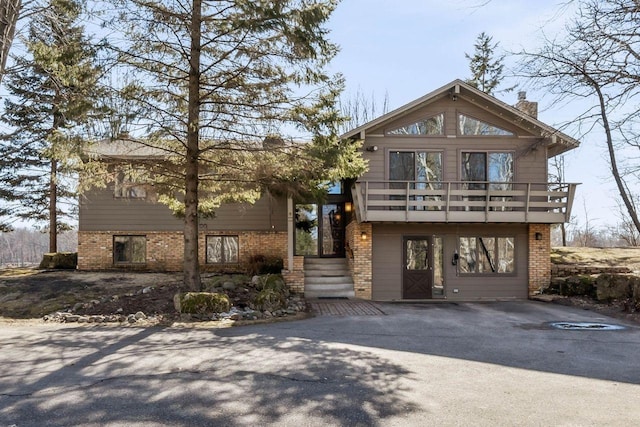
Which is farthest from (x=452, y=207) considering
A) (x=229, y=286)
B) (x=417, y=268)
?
(x=229, y=286)

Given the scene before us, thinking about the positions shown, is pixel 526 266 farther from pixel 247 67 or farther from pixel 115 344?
pixel 115 344

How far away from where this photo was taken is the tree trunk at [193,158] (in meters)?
9.55

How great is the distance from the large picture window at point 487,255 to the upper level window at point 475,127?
3.40 m

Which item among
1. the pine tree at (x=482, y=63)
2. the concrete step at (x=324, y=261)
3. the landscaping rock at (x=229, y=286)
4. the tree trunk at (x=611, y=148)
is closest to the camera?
the tree trunk at (x=611, y=148)

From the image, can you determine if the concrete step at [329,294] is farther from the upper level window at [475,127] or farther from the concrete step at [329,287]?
the upper level window at [475,127]

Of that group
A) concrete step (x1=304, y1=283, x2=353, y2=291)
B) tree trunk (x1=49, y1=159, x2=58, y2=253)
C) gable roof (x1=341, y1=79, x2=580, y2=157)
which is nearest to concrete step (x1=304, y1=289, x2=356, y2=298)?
concrete step (x1=304, y1=283, x2=353, y2=291)

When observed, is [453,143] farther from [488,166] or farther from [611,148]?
[611,148]

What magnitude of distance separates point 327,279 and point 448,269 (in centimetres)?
388

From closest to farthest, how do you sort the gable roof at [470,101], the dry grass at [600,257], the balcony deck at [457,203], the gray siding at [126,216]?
the balcony deck at [457,203]
the gable roof at [470,101]
the dry grass at [600,257]
the gray siding at [126,216]

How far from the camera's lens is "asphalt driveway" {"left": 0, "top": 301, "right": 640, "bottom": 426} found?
421cm

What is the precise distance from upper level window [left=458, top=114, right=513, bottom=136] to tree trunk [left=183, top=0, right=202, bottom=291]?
8507 mm

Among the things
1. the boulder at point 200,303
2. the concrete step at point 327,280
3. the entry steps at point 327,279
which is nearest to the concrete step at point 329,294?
the entry steps at point 327,279

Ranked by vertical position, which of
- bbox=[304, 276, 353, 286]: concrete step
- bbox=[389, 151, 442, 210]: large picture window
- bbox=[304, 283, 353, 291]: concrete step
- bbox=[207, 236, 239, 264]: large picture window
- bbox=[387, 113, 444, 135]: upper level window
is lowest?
bbox=[304, 283, 353, 291]: concrete step

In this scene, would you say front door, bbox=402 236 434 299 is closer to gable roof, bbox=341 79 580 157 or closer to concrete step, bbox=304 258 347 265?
concrete step, bbox=304 258 347 265
